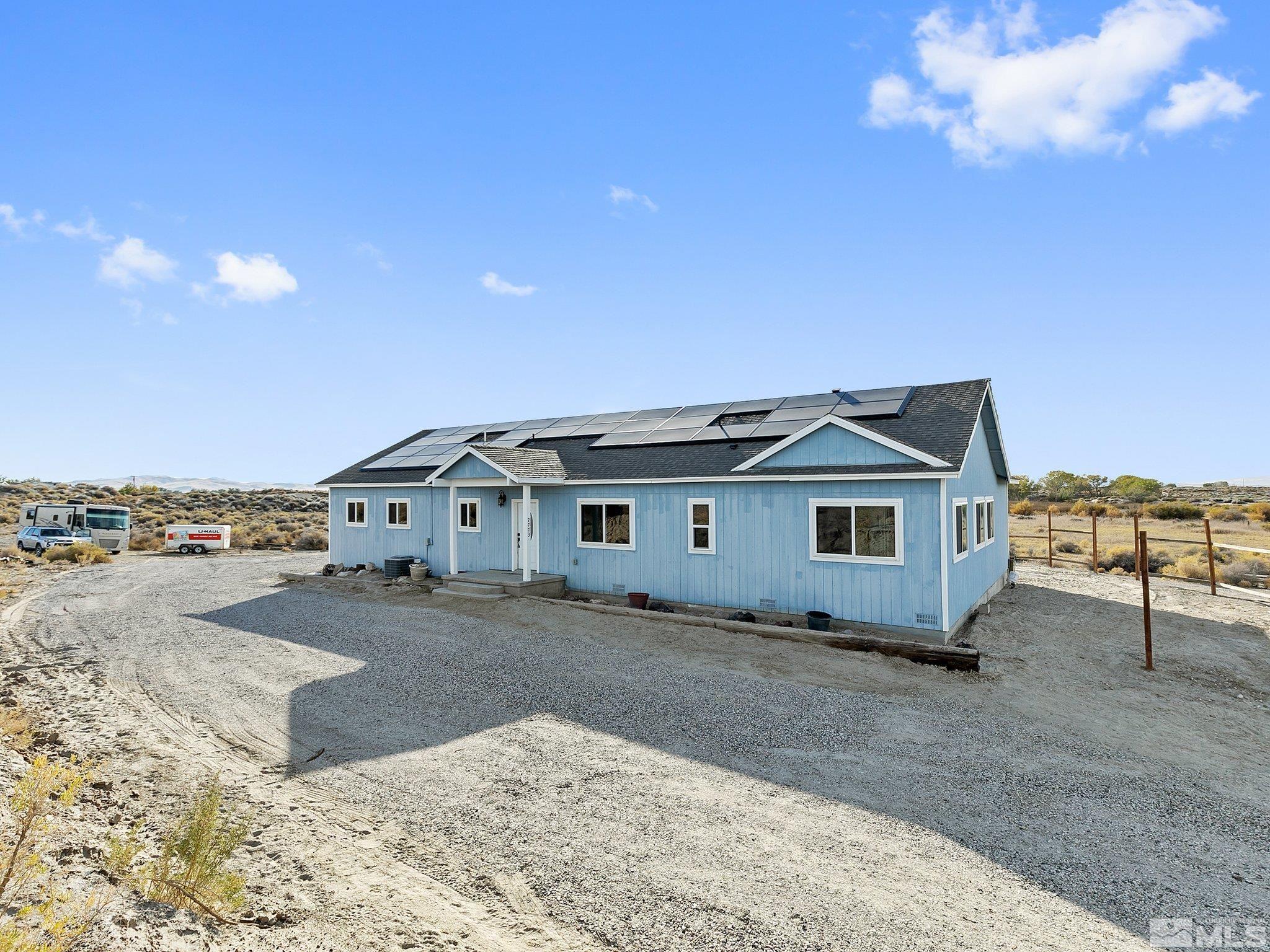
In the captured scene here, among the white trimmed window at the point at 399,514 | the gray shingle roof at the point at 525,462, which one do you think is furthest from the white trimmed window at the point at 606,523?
the white trimmed window at the point at 399,514

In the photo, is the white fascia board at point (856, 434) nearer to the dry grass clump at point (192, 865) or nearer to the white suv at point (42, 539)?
the dry grass clump at point (192, 865)

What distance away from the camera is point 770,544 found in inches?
507

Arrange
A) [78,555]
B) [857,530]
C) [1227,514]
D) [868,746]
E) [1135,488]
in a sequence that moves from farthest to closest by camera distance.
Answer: [1135,488] → [1227,514] → [78,555] → [857,530] → [868,746]

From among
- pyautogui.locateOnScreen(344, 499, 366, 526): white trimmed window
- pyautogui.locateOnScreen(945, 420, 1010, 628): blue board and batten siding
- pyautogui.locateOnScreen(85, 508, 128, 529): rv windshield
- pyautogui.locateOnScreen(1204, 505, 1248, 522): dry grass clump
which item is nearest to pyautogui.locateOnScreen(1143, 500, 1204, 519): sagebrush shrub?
pyautogui.locateOnScreen(1204, 505, 1248, 522): dry grass clump

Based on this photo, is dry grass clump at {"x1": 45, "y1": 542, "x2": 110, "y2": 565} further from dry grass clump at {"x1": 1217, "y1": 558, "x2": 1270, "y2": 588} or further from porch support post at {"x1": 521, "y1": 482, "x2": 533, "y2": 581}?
dry grass clump at {"x1": 1217, "y1": 558, "x2": 1270, "y2": 588}

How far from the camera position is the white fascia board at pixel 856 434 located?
11188 millimetres

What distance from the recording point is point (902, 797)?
5637mm

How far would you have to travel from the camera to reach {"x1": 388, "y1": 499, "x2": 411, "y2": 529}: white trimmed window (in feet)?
63.6

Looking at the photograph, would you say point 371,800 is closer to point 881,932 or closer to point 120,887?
point 120,887

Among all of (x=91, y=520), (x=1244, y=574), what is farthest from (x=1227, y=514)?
(x=91, y=520)

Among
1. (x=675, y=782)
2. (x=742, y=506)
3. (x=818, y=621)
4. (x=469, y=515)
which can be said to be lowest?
(x=675, y=782)

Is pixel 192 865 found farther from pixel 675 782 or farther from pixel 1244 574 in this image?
pixel 1244 574

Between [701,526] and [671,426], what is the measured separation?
447 centimetres

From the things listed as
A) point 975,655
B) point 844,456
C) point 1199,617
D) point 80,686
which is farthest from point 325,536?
point 1199,617
